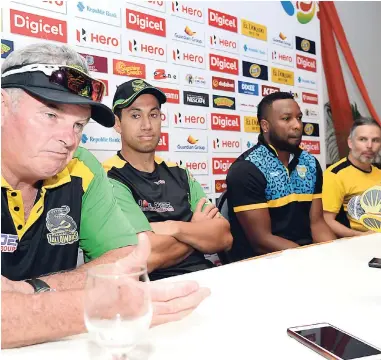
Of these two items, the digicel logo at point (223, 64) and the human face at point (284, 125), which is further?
the digicel logo at point (223, 64)

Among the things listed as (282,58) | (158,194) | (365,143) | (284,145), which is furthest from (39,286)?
(282,58)

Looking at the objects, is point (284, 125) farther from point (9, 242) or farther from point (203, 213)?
point (9, 242)

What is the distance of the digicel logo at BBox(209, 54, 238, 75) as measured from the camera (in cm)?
347

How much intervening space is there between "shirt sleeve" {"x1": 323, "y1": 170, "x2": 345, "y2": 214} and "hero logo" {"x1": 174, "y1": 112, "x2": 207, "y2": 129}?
1046 mm

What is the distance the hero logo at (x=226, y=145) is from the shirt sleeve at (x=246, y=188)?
55cm

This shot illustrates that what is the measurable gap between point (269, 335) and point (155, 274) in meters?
1.49

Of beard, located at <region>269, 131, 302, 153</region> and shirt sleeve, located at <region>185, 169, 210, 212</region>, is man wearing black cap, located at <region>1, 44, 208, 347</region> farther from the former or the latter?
beard, located at <region>269, 131, 302, 153</region>

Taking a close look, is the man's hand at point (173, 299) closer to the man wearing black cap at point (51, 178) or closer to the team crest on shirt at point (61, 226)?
the man wearing black cap at point (51, 178)

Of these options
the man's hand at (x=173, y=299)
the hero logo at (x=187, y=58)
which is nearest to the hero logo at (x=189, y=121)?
the hero logo at (x=187, y=58)

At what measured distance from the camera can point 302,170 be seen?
325 centimetres

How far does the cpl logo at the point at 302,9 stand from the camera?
4.14 m

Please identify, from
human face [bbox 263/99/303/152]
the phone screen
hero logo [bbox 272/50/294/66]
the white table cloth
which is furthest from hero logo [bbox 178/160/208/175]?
the phone screen

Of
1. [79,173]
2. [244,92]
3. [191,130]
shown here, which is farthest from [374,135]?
[79,173]

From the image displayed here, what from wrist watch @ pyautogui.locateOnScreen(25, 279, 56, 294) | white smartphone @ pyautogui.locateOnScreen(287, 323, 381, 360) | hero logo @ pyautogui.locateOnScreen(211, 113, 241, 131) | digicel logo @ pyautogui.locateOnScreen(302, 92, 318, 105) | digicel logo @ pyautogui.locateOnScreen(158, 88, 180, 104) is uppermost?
digicel logo @ pyautogui.locateOnScreen(302, 92, 318, 105)
